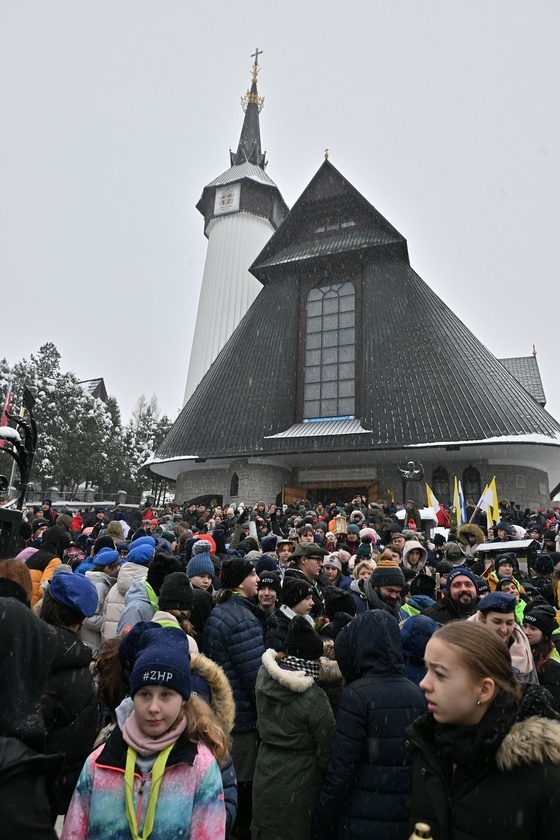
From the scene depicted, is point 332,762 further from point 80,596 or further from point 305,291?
point 305,291

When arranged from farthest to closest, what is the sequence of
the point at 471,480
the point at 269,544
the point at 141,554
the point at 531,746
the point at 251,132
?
the point at 251,132 → the point at 471,480 → the point at 269,544 → the point at 141,554 → the point at 531,746

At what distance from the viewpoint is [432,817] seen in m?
1.78

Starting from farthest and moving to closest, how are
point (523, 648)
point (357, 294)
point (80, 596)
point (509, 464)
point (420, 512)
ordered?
point (357, 294)
point (509, 464)
point (420, 512)
point (523, 648)
point (80, 596)

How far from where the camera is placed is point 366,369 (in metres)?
22.2

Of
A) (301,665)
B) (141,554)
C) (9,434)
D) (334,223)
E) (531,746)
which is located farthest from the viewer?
(334,223)

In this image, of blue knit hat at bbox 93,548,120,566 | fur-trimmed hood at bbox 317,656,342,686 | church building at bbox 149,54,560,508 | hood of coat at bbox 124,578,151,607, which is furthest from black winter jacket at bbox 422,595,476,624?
church building at bbox 149,54,560,508

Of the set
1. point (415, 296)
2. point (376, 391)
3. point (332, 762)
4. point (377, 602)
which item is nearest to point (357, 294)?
point (415, 296)

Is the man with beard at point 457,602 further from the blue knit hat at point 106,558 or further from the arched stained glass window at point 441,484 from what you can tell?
the arched stained glass window at point 441,484

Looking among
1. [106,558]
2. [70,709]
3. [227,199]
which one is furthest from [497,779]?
[227,199]

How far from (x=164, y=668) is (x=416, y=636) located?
165 centimetres

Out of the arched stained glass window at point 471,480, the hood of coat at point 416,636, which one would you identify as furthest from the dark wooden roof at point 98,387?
the hood of coat at point 416,636

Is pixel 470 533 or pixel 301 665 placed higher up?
pixel 470 533

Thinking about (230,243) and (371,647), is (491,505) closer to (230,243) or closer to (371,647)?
(371,647)

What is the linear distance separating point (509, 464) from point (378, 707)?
62.6ft
